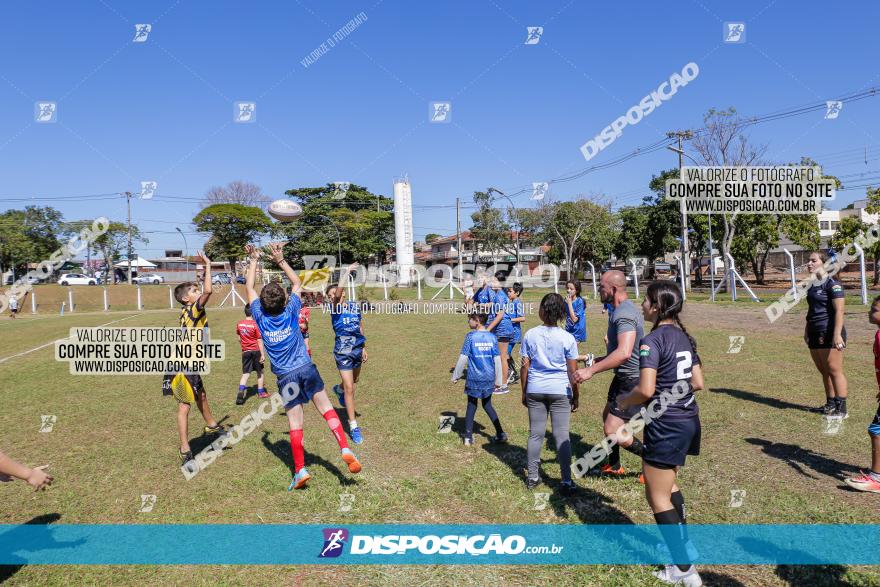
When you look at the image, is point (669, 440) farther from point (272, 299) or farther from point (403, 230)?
point (403, 230)

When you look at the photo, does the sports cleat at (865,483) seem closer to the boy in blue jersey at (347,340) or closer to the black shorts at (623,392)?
the black shorts at (623,392)

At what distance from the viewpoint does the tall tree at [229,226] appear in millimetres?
73500

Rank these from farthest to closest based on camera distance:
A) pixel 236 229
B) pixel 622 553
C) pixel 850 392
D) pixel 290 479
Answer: pixel 236 229, pixel 850 392, pixel 290 479, pixel 622 553

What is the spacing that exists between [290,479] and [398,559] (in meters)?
2.20

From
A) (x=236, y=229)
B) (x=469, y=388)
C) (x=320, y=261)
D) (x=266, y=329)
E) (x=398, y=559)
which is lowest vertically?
(x=398, y=559)

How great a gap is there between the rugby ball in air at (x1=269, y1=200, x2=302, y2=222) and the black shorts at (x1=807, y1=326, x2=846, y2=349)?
11963mm

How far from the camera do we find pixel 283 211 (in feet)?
45.6

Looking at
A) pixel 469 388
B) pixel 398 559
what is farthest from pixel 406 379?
pixel 398 559

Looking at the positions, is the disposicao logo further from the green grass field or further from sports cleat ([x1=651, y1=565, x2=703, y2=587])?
sports cleat ([x1=651, y1=565, x2=703, y2=587])

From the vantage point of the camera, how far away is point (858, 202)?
6912 centimetres

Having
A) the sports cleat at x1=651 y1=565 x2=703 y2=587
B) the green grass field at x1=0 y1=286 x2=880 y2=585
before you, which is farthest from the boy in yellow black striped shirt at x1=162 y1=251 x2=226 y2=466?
the sports cleat at x1=651 y1=565 x2=703 y2=587

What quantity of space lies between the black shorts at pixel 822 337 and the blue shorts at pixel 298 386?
719cm

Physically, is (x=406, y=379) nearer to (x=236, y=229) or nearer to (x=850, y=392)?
(x=850, y=392)

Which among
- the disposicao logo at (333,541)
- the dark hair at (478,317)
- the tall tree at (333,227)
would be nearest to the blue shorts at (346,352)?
the dark hair at (478,317)
